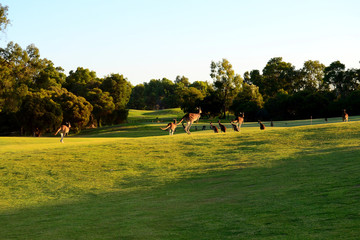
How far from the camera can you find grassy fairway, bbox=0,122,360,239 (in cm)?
764

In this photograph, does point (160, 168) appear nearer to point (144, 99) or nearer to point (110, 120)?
point (110, 120)

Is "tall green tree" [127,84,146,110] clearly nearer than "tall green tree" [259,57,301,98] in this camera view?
No

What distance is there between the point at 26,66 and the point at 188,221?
57.9 metres

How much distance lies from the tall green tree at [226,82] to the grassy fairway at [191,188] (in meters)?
82.9

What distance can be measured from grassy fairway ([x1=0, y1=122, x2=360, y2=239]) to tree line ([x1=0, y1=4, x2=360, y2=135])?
128 ft

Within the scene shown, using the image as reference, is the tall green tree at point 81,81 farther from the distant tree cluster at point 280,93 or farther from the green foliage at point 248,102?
the green foliage at point 248,102

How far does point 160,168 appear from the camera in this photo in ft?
59.6

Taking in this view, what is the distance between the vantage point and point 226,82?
4277 inches

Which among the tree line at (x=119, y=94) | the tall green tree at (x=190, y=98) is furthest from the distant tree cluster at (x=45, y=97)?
the tall green tree at (x=190, y=98)

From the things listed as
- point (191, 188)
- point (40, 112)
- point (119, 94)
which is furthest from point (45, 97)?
point (191, 188)

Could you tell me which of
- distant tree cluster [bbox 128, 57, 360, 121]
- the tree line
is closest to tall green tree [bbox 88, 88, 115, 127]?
the tree line

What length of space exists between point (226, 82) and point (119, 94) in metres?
30.7

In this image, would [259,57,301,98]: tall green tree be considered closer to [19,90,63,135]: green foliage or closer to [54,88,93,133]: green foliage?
[54,88,93,133]: green foliage

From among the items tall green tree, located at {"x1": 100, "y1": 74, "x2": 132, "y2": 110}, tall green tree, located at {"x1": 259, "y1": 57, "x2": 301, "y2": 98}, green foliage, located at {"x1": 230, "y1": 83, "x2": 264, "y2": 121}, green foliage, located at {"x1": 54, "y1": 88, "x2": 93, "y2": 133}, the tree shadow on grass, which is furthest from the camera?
tall green tree, located at {"x1": 259, "y1": 57, "x2": 301, "y2": 98}
